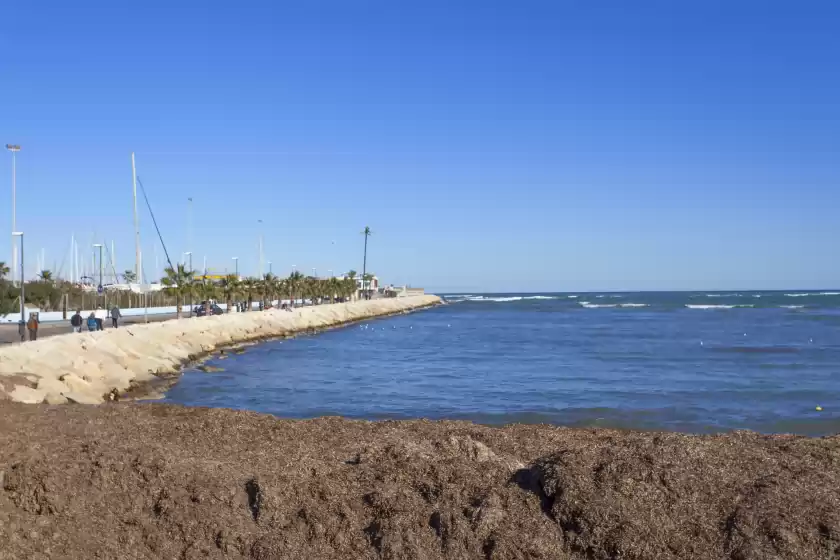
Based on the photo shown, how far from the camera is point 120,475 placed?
771 centimetres

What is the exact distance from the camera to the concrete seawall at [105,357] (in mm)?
19422

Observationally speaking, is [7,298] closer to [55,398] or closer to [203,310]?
[203,310]

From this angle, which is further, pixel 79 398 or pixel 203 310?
pixel 203 310

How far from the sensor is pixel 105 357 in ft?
87.6

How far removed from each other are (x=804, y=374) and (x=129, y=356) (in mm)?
24687

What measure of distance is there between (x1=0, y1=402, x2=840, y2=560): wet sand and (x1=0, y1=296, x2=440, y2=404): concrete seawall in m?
10.8

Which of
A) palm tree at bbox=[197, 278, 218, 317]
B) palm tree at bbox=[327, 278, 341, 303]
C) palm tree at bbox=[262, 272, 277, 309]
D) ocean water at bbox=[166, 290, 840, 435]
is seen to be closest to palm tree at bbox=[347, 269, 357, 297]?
palm tree at bbox=[327, 278, 341, 303]

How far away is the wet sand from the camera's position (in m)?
6.50

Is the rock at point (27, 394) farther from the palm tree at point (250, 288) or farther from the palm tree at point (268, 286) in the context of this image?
the palm tree at point (268, 286)

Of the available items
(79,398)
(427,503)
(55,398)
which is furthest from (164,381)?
(427,503)

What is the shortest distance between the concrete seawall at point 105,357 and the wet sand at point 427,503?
10.8 m

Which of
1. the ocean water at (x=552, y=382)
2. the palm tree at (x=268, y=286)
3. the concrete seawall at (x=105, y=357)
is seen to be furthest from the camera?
the palm tree at (x=268, y=286)

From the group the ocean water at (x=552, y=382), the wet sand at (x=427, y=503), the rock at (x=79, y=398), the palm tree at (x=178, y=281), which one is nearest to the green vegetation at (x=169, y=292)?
the palm tree at (x=178, y=281)

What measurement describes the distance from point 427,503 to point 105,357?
22.2 meters
